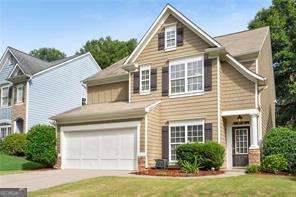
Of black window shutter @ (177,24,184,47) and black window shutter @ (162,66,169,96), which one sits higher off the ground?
black window shutter @ (177,24,184,47)

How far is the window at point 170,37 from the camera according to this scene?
2597 centimetres

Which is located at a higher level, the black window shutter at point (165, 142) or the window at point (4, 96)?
the window at point (4, 96)

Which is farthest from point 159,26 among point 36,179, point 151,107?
point 36,179

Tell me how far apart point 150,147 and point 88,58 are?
822 inches

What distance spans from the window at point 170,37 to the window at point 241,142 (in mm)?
6012

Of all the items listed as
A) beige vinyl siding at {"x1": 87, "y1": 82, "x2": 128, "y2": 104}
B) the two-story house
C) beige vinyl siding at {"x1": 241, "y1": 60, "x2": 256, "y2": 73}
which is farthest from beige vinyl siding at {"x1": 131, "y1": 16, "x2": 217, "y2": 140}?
beige vinyl siding at {"x1": 87, "y1": 82, "x2": 128, "y2": 104}

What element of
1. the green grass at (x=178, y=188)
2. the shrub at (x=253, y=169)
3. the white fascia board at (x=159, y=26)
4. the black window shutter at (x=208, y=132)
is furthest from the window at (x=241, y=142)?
the green grass at (x=178, y=188)

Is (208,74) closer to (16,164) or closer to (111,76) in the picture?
(111,76)

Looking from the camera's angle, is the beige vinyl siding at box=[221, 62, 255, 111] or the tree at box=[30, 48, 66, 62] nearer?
the beige vinyl siding at box=[221, 62, 255, 111]

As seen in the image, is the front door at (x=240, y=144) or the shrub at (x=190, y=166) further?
the front door at (x=240, y=144)

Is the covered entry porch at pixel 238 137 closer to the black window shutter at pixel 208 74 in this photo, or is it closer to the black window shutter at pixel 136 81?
the black window shutter at pixel 208 74

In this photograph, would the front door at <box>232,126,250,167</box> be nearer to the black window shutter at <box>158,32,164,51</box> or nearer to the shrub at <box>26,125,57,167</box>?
the black window shutter at <box>158,32,164,51</box>

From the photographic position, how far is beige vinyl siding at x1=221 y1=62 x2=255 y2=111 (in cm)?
2327

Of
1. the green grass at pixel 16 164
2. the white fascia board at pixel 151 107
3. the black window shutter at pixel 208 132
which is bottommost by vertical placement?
the green grass at pixel 16 164
